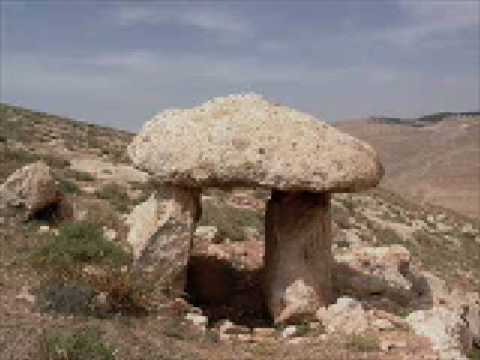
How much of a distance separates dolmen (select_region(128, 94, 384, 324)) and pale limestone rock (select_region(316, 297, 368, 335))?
402 mm

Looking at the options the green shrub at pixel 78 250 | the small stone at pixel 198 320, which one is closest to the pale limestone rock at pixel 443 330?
the small stone at pixel 198 320

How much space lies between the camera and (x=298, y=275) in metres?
12.7

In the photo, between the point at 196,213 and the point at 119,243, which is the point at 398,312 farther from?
the point at 119,243

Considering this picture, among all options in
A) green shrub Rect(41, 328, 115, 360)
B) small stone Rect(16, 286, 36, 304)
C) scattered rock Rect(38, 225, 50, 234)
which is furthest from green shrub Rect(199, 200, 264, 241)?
green shrub Rect(41, 328, 115, 360)

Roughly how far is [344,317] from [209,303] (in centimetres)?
284

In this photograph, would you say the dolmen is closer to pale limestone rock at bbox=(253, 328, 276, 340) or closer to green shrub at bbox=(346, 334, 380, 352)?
pale limestone rock at bbox=(253, 328, 276, 340)

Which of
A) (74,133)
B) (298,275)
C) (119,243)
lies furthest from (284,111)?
(74,133)

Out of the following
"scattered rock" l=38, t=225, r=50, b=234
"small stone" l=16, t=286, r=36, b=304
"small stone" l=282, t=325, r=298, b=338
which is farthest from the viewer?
"scattered rock" l=38, t=225, r=50, b=234

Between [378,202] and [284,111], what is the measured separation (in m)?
21.7

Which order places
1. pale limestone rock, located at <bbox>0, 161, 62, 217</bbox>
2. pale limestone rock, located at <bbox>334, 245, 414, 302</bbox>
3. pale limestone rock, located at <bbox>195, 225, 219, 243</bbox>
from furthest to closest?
pale limestone rock, located at <bbox>195, 225, 219, 243</bbox> → pale limestone rock, located at <bbox>0, 161, 62, 217</bbox> → pale limestone rock, located at <bbox>334, 245, 414, 302</bbox>

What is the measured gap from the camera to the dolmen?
11.9 metres

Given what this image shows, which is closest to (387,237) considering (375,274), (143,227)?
(375,274)

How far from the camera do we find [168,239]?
1262 centimetres

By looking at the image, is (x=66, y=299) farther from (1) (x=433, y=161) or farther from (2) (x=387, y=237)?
(1) (x=433, y=161)
